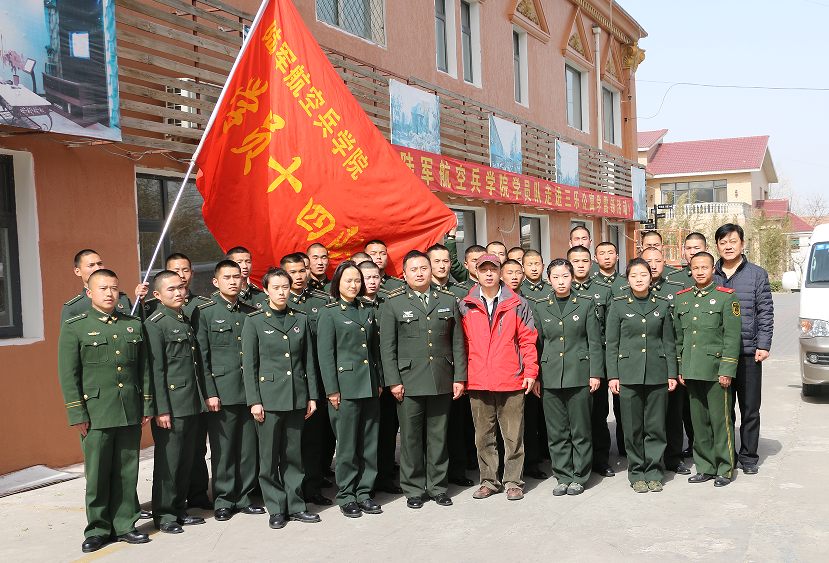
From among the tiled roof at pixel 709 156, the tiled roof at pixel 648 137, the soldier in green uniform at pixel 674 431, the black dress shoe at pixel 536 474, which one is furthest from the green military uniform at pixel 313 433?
the tiled roof at pixel 648 137

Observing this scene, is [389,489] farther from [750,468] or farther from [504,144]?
[504,144]

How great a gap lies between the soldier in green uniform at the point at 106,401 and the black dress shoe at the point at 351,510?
1271 mm

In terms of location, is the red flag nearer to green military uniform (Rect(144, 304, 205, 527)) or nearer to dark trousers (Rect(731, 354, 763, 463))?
green military uniform (Rect(144, 304, 205, 527))

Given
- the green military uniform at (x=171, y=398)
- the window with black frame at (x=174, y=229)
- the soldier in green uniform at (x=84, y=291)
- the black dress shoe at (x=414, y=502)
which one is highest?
the window with black frame at (x=174, y=229)

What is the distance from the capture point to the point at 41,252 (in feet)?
20.6

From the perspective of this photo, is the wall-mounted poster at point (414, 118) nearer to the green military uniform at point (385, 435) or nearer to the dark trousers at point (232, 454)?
the green military uniform at point (385, 435)

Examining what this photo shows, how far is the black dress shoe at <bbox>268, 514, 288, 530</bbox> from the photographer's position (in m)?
4.83

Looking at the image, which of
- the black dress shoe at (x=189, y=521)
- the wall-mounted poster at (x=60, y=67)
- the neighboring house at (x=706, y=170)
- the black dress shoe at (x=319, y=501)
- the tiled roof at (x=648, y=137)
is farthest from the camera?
the tiled roof at (x=648, y=137)

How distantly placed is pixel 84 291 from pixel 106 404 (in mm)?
1063

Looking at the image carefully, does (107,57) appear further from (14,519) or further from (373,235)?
(14,519)

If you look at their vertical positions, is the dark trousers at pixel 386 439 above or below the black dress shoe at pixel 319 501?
above

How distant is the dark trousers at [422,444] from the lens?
17.4 feet

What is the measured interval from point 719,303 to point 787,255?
36964 mm

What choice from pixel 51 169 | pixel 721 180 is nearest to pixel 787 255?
pixel 721 180
